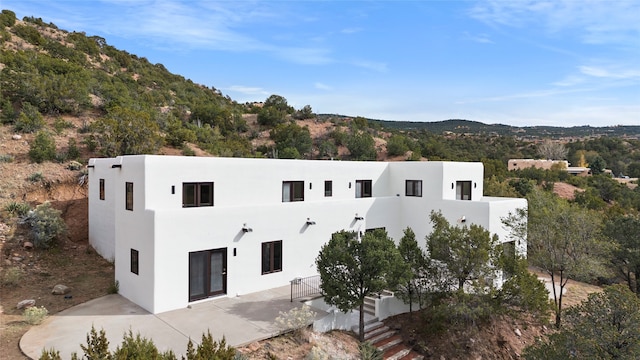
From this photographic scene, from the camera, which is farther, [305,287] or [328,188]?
[328,188]

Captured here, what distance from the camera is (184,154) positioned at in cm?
2770

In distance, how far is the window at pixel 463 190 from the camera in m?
19.6

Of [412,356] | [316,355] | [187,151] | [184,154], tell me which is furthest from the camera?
[187,151]

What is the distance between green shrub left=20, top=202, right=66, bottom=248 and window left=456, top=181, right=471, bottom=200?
19.7 m

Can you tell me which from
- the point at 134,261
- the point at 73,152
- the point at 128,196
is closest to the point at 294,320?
the point at 134,261

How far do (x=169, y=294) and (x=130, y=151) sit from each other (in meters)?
14.2

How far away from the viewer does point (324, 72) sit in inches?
1048

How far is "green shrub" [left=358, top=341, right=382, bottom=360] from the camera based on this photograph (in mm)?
11480

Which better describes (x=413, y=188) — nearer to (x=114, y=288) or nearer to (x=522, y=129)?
(x=114, y=288)

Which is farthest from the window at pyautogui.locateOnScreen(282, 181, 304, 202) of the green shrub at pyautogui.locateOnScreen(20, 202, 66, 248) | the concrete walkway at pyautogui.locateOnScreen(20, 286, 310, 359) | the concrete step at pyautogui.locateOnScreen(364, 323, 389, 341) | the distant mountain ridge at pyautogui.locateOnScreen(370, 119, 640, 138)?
the distant mountain ridge at pyautogui.locateOnScreen(370, 119, 640, 138)

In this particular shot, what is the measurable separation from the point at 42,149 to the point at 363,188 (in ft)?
63.9

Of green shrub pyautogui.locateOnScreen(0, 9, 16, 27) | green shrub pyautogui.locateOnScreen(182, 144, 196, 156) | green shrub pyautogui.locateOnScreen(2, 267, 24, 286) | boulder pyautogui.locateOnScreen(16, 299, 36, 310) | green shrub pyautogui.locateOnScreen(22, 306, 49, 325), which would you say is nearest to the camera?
green shrub pyautogui.locateOnScreen(22, 306, 49, 325)

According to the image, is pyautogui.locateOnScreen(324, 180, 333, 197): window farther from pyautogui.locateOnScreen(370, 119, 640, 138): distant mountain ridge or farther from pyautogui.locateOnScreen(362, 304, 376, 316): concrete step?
pyautogui.locateOnScreen(370, 119, 640, 138): distant mountain ridge

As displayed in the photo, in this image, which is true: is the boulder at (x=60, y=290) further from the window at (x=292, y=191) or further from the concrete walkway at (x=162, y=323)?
the window at (x=292, y=191)
